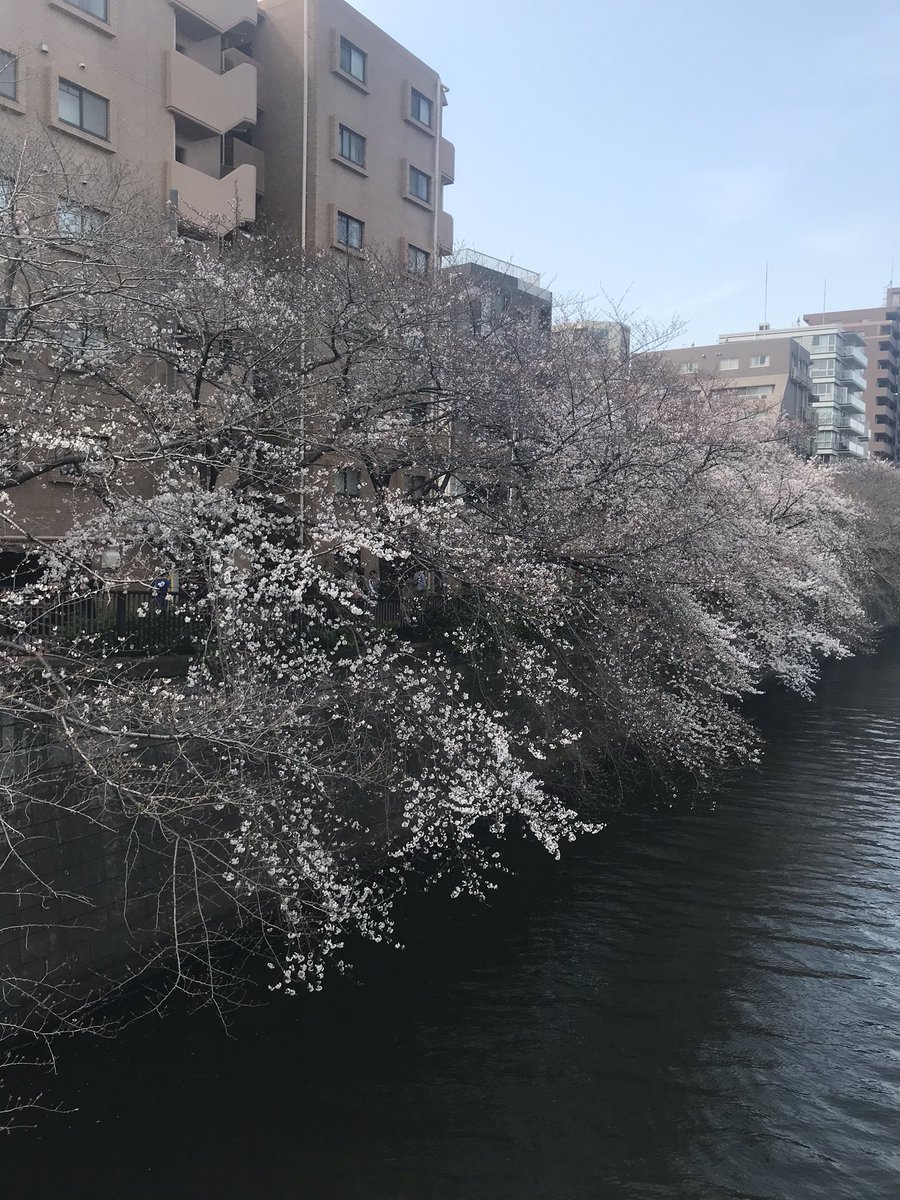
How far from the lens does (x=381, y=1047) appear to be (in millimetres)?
8453

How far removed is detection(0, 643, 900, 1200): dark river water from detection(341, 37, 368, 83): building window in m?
21.6

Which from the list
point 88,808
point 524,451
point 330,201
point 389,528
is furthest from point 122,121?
point 88,808

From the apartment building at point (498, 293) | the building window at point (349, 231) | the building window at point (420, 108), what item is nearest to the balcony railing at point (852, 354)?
the apartment building at point (498, 293)

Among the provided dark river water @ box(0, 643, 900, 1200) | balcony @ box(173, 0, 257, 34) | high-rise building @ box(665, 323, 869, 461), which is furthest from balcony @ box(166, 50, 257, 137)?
Result: high-rise building @ box(665, 323, 869, 461)

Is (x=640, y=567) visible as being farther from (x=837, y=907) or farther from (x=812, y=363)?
(x=812, y=363)

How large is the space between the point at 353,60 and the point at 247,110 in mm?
4495

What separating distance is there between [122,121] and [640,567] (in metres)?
14.3

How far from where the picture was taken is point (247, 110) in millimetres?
21531

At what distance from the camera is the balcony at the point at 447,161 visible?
91.1ft

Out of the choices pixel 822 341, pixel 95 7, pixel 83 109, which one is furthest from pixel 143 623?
pixel 822 341

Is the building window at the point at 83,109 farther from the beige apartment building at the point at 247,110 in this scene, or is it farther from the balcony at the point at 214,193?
the balcony at the point at 214,193

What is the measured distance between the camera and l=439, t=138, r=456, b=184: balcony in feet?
91.1

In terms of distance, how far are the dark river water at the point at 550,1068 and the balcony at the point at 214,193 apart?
15739 mm

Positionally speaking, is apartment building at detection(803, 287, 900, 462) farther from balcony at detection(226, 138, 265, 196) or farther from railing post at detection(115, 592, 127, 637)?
railing post at detection(115, 592, 127, 637)
